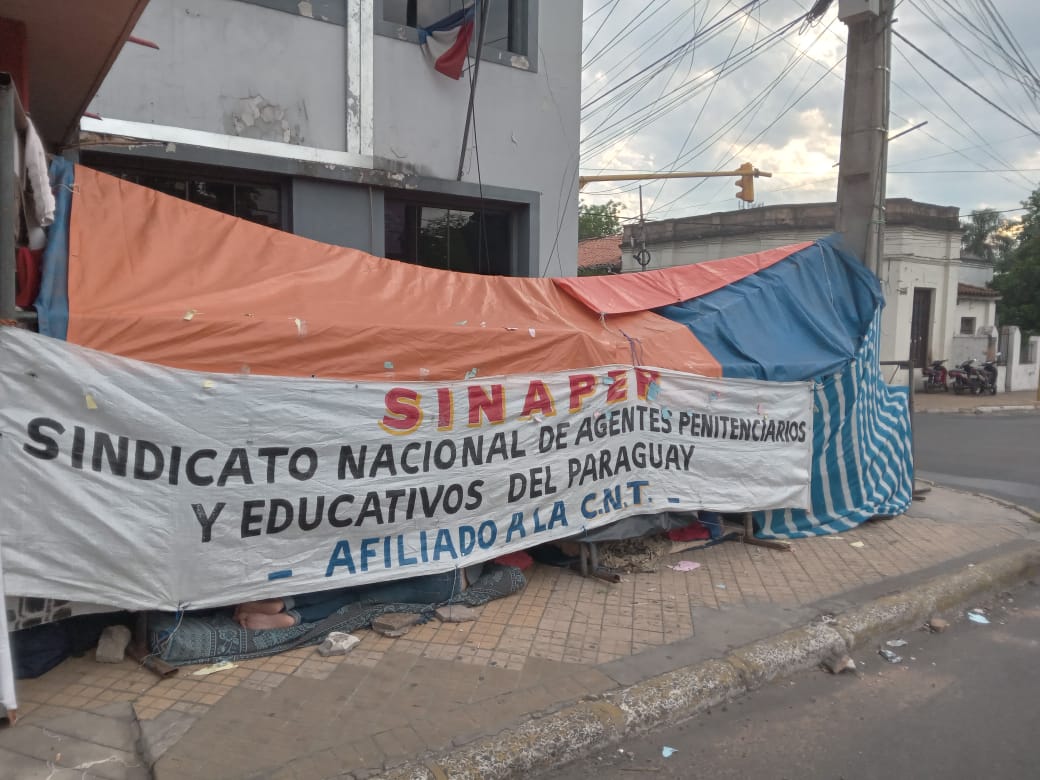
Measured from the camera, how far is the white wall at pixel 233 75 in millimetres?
6375

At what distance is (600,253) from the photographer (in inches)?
1236

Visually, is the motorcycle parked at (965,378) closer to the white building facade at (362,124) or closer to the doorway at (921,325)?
the doorway at (921,325)

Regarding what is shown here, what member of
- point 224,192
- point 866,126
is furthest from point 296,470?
point 866,126

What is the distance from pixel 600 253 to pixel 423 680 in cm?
2877

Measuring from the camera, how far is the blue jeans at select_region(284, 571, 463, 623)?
435 centimetres

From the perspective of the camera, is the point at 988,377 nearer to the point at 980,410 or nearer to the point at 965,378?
the point at 965,378

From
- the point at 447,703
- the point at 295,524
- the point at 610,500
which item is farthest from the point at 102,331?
the point at 610,500

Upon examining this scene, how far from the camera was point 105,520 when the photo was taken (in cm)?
356

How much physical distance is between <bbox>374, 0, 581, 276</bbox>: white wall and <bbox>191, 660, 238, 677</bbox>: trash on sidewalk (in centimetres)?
537

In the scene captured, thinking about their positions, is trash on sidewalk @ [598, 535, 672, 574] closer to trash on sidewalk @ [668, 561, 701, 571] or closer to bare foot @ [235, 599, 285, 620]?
trash on sidewalk @ [668, 561, 701, 571]

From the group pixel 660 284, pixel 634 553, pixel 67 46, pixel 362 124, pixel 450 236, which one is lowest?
pixel 634 553

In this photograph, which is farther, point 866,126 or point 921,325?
point 921,325

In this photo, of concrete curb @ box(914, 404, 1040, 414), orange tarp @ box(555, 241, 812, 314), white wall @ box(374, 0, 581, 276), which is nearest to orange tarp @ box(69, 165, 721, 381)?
orange tarp @ box(555, 241, 812, 314)

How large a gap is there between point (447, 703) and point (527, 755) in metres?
0.52
